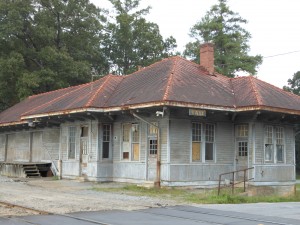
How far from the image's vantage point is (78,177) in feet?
78.1

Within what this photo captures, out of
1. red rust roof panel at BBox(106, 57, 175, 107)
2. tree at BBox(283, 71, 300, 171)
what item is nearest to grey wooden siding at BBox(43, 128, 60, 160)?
red rust roof panel at BBox(106, 57, 175, 107)

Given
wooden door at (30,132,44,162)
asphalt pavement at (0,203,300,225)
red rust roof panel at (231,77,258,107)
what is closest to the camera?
→ asphalt pavement at (0,203,300,225)

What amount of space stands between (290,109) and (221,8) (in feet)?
124

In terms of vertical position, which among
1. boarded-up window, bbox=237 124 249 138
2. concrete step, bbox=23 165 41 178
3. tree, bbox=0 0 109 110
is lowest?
concrete step, bbox=23 165 41 178

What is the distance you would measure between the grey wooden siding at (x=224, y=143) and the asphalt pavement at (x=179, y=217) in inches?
292

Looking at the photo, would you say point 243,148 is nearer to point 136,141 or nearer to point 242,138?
point 242,138

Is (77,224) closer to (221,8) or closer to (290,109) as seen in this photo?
(290,109)

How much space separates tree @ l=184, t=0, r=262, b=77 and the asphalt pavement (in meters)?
37.1

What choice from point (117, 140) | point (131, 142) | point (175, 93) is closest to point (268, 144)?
point (175, 93)

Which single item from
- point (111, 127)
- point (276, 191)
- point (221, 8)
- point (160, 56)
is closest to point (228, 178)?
point (276, 191)

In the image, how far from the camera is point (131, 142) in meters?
21.9

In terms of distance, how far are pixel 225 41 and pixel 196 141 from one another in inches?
1367

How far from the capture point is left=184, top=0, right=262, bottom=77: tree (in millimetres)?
51562

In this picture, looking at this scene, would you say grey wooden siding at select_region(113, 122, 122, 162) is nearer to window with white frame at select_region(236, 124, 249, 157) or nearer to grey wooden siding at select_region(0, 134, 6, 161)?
window with white frame at select_region(236, 124, 249, 157)
